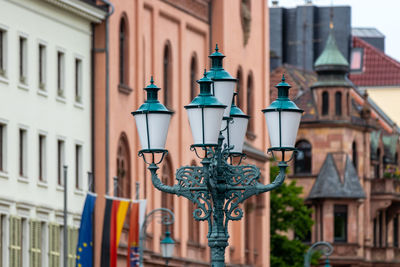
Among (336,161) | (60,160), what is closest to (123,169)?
(60,160)

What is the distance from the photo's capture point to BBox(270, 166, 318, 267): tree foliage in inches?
3430

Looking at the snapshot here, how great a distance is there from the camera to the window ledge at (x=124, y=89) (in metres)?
59.7

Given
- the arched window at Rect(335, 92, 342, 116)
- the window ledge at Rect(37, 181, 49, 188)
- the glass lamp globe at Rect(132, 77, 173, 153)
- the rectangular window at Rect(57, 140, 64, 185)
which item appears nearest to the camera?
the glass lamp globe at Rect(132, 77, 173, 153)

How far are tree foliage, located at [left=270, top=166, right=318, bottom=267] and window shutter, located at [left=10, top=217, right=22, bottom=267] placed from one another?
3533 centimetres

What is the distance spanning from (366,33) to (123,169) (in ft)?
228

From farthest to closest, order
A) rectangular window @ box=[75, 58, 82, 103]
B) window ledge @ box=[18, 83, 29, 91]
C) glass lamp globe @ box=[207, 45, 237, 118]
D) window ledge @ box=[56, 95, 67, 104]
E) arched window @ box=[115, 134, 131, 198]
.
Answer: arched window @ box=[115, 134, 131, 198] < rectangular window @ box=[75, 58, 82, 103] < window ledge @ box=[56, 95, 67, 104] < window ledge @ box=[18, 83, 29, 91] < glass lamp globe @ box=[207, 45, 237, 118]

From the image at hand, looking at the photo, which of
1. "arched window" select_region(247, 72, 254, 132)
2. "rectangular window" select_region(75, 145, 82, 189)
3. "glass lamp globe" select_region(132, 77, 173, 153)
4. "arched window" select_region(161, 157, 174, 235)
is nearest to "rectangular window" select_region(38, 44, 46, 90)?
"rectangular window" select_region(75, 145, 82, 189)

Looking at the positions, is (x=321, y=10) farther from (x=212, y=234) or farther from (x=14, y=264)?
(x=212, y=234)

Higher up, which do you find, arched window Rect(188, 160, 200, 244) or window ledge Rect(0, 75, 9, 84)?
window ledge Rect(0, 75, 9, 84)

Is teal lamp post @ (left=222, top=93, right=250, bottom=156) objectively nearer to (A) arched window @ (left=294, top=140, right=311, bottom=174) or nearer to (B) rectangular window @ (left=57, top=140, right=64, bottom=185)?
(B) rectangular window @ (left=57, top=140, right=64, bottom=185)

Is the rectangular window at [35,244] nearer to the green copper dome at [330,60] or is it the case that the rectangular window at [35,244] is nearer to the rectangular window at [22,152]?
Result: the rectangular window at [22,152]

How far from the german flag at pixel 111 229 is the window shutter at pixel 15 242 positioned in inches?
89.4

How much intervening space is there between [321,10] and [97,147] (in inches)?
2306

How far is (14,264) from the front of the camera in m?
51.4
